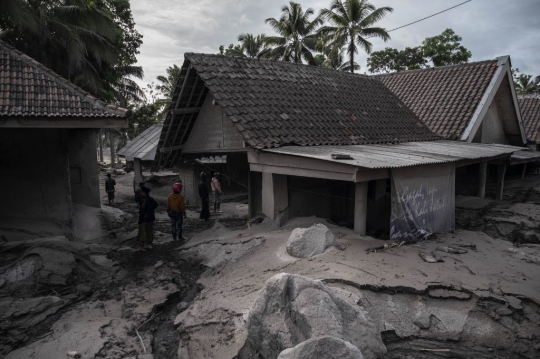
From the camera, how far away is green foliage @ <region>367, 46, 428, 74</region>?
3300cm

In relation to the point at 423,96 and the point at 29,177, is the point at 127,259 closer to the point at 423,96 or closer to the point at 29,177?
the point at 29,177

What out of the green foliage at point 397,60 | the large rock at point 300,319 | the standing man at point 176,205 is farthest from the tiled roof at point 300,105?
the green foliage at point 397,60

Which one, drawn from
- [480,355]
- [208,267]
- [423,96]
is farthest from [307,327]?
[423,96]

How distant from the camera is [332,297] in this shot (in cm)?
500

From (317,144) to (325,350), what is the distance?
23.3 feet

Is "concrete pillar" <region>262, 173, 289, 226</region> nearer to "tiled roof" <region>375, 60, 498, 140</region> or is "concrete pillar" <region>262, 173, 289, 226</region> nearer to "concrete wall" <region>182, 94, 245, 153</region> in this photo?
"concrete wall" <region>182, 94, 245, 153</region>

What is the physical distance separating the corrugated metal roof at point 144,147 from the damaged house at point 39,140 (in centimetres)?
883

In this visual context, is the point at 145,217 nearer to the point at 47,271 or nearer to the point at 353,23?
the point at 47,271

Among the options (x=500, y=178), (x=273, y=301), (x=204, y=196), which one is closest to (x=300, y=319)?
(x=273, y=301)

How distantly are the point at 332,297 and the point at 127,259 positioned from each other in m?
6.18

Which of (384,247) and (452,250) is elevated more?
(384,247)

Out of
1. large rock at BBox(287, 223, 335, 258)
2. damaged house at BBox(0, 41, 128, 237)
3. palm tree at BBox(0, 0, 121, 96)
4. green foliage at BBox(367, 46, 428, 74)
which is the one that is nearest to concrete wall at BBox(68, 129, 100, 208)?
damaged house at BBox(0, 41, 128, 237)

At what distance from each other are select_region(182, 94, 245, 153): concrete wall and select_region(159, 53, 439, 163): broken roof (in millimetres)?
350

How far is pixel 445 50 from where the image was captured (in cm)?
2886
